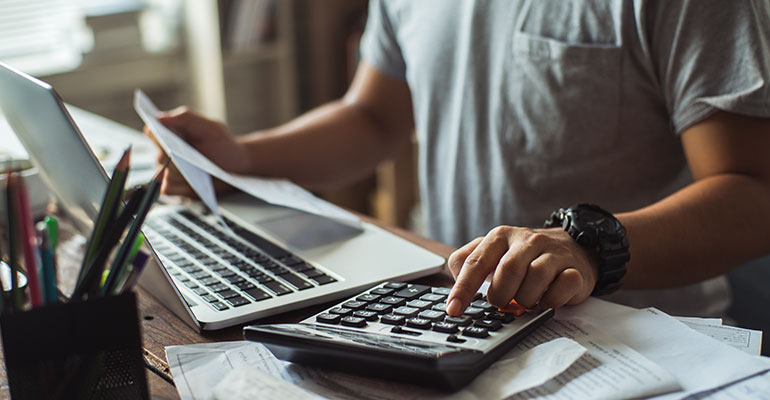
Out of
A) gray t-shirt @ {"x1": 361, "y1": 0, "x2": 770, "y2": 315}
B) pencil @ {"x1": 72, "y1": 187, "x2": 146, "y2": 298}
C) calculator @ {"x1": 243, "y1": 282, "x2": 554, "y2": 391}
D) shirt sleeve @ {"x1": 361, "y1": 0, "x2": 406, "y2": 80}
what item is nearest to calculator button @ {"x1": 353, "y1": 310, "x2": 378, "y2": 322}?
calculator @ {"x1": 243, "y1": 282, "x2": 554, "y2": 391}

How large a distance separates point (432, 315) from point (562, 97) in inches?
21.3

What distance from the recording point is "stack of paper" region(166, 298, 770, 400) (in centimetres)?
53

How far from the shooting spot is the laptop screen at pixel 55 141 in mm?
591

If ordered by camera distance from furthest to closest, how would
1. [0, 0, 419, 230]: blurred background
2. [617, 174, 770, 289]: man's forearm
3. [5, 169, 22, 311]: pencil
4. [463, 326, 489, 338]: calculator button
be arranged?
1. [0, 0, 419, 230]: blurred background
2. [617, 174, 770, 289]: man's forearm
3. [463, 326, 489, 338]: calculator button
4. [5, 169, 22, 311]: pencil

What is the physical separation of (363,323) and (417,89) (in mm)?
732

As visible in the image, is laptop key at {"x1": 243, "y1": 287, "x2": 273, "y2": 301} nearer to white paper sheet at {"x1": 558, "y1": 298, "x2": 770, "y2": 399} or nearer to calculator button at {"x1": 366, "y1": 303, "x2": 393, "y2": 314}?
calculator button at {"x1": 366, "y1": 303, "x2": 393, "y2": 314}

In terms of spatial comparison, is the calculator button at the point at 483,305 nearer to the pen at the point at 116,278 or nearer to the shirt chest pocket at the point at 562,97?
the pen at the point at 116,278

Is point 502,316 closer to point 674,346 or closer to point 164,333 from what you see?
point 674,346

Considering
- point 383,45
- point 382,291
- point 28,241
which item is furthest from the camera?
point 383,45

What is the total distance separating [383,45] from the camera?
1365mm

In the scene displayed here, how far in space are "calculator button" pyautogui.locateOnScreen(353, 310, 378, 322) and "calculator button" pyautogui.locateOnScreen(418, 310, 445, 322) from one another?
0.04 metres

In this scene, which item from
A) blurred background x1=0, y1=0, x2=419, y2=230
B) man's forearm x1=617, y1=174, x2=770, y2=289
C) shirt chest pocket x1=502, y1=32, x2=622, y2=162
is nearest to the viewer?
man's forearm x1=617, y1=174, x2=770, y2=289

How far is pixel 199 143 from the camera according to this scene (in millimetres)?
1063

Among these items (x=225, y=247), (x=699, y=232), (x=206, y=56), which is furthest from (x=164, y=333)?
(x=206, y=56)
